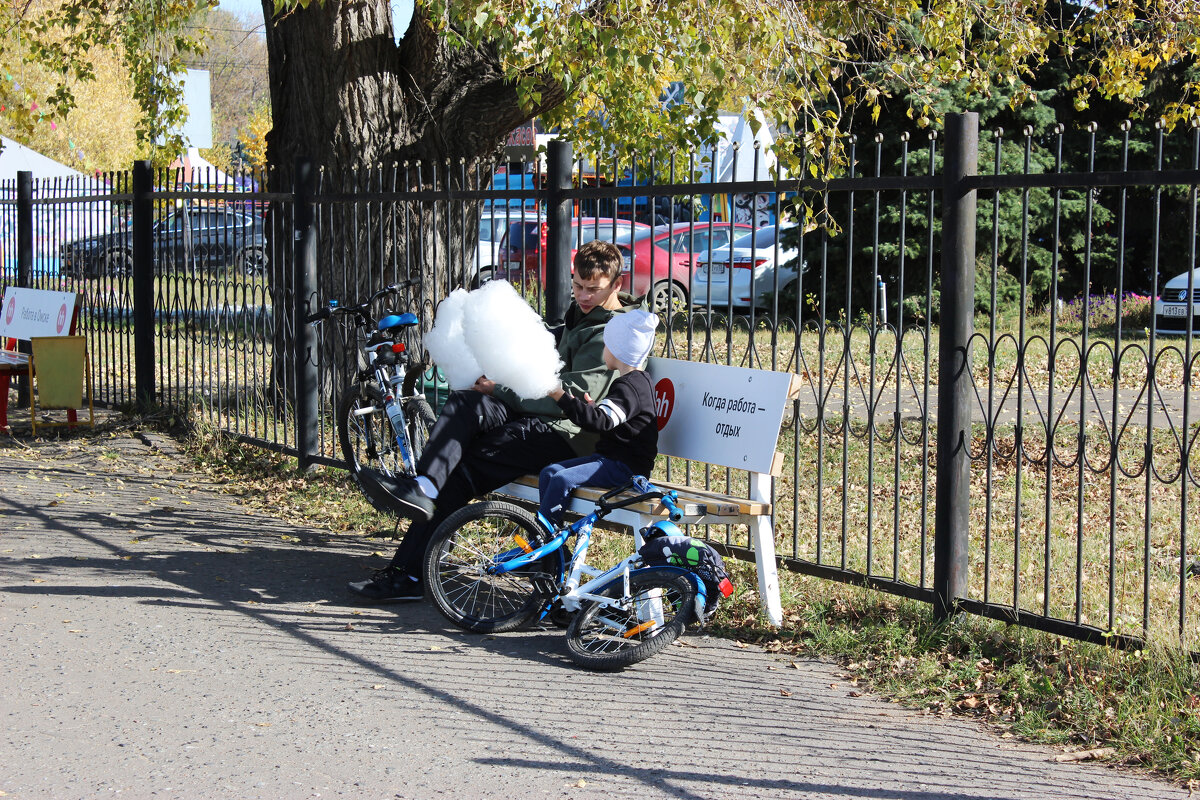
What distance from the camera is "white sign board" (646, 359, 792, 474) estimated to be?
5035 mm

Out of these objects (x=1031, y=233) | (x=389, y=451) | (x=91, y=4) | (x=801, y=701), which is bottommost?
(x=801, y=701)

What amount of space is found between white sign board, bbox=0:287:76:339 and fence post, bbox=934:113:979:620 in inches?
300

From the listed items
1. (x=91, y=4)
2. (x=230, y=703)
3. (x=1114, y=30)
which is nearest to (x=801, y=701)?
(x=230, y=703)

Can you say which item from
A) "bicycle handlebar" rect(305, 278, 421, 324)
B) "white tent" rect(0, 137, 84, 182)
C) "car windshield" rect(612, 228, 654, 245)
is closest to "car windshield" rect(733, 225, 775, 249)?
"car windshield" rect(612, 228, 654, 245)

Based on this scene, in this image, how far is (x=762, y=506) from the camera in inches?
193

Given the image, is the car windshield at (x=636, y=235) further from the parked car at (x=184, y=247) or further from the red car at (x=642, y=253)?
the parked car at (x=184, y=247)

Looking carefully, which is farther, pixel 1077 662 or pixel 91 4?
pixel 91 4

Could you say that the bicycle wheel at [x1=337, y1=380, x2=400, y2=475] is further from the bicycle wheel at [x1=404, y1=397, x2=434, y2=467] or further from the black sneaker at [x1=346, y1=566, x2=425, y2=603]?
the black sneaker at [x1=346, y1=566, x2=425, y2=603]

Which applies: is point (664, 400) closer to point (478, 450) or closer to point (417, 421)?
point (478, 450)

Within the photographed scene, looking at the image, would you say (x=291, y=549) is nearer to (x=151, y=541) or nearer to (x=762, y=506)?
(x=151, y=541)

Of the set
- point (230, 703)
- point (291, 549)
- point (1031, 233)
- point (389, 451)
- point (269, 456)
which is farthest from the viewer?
point (1031, 233)

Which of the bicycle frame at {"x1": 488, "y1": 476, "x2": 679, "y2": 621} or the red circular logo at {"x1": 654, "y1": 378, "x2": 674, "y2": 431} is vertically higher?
the red circular logo at {"x1": 654, "y1": 378, "x2": 674, "y2": 431}

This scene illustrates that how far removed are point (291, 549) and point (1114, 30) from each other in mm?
7224

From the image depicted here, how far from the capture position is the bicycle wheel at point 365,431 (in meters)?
6.92
